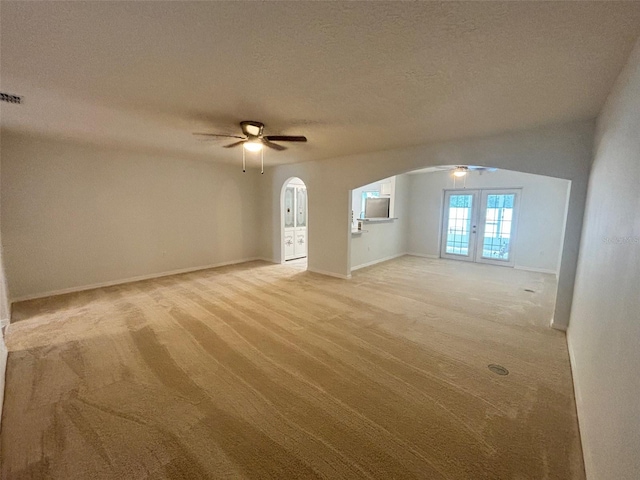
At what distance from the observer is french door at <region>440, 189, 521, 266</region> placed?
267 inches

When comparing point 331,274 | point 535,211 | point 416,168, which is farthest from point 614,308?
point 535,211

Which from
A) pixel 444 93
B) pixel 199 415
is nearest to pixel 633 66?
pixel 444 93

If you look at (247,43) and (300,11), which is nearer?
(300,11)

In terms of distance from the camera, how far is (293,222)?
24.1 ft

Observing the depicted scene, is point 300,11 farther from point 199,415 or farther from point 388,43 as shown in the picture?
point 199,415

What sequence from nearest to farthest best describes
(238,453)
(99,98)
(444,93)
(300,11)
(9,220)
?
(300,11) < (238,453) < (444,93) < (99,98) < (9,220)

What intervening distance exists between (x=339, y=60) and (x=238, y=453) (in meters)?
2.68

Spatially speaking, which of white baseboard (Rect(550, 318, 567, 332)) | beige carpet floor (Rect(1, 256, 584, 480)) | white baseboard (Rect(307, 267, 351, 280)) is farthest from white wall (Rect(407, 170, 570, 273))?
white baseboard (Rect(307, 267, 351, 280))

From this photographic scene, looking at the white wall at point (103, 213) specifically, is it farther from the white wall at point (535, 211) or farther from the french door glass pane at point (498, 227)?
the french door glass pane at point (498, 227)

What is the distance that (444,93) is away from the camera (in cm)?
233

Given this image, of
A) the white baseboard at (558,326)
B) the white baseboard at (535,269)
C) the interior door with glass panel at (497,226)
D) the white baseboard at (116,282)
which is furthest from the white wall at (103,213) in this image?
the white baseboard at (535,269)

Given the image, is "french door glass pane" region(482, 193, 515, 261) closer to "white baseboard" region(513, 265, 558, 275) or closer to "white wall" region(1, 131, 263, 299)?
"white baseboard" region(513, 265, 558, 275)

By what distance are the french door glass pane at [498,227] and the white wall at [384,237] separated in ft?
7.32

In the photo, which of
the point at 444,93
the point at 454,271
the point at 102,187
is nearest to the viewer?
the point at 444,93
